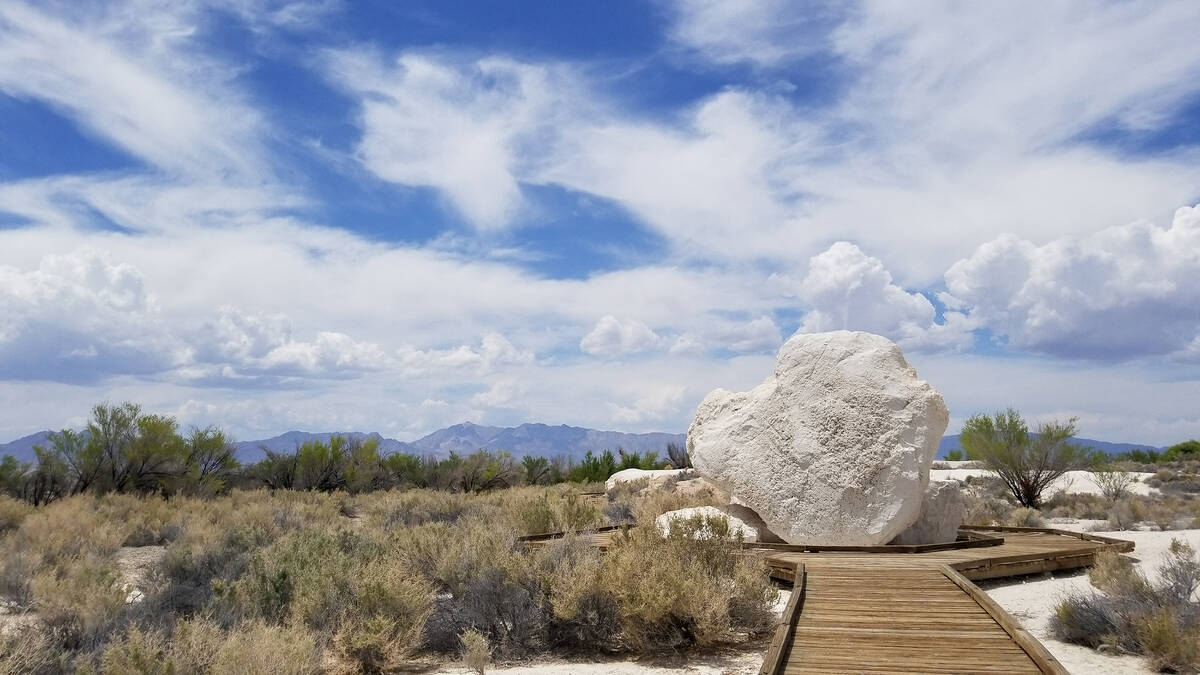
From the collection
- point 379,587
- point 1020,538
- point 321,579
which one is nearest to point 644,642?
point 379,587

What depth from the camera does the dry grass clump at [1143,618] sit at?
6496 mm

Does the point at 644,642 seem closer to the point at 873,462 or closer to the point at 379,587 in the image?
the point at 379,587

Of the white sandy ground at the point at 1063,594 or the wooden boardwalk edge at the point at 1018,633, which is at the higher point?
the wooden boardwalk edge at the point at 1018,633

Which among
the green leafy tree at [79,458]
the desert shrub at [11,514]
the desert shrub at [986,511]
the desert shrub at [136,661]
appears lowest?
the desert shrub at [986,511]

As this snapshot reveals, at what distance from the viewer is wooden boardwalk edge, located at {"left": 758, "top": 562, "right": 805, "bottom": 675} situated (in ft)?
18.5

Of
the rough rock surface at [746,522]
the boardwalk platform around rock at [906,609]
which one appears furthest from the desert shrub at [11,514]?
the rough rock surface at [746,522]

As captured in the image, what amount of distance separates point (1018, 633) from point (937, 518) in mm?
6386

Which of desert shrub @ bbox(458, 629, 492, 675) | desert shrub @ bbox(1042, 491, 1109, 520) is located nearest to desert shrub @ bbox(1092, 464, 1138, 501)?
desert shrub @ bbox(1042, 491, 1109, 520)

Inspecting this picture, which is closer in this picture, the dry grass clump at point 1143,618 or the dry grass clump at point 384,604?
the dry grass clump at point 384,604

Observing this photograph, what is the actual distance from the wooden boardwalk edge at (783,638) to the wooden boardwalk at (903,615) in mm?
14

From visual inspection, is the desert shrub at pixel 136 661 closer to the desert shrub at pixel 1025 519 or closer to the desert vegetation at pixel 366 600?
the desert vegetation at pixel 366 600

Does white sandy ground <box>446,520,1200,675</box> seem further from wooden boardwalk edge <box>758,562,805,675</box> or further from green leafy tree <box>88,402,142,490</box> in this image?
green leafy tree <box>88,402,142,490</box>

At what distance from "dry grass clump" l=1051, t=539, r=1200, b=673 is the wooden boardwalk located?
37.8 inches

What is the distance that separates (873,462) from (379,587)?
23.5 ft
